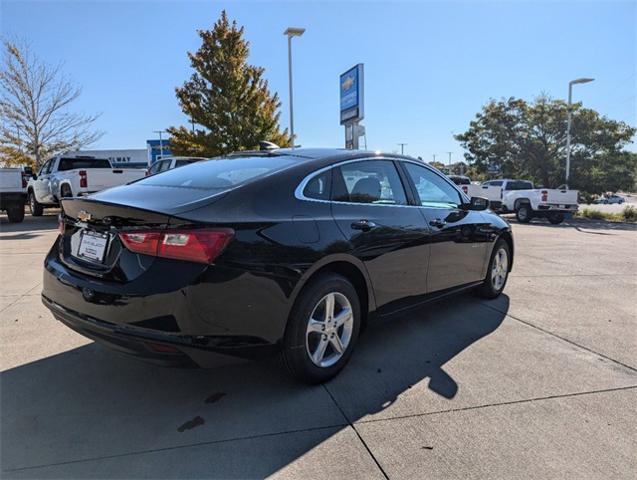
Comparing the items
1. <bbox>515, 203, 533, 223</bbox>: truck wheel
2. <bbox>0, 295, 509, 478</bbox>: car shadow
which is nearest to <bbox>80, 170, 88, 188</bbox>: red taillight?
<bbox>0, 295, 509, 478</bbox>: car shadow

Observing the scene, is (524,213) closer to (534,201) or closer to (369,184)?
(534,201)

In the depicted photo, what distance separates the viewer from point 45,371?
3311 millimetres

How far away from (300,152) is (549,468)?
2.68m

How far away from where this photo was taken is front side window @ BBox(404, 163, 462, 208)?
416 cm

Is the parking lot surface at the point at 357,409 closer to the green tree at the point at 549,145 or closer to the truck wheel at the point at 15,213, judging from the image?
the truck wheel at the point at 15,213

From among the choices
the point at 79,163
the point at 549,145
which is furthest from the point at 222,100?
the point at 549,145

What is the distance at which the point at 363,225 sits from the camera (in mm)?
3338

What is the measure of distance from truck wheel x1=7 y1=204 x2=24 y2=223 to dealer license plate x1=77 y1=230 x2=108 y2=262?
515 inches

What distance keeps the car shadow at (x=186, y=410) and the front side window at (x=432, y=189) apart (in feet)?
4.24

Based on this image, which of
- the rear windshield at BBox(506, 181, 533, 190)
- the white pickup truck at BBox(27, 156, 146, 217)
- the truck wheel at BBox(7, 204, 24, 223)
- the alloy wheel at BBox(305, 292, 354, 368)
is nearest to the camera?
the alloy wheel at BBox(305, 292, 354, 368)

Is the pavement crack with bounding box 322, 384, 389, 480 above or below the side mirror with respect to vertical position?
below

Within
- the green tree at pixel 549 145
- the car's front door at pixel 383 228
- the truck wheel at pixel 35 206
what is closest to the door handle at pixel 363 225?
the car's front door at pixel 383 228

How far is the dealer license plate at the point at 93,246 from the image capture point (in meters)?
2.75

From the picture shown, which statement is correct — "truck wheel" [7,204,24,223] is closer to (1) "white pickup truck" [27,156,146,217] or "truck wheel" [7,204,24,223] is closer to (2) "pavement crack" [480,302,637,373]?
(1) "white pickup truck" [27,156,146,217]
